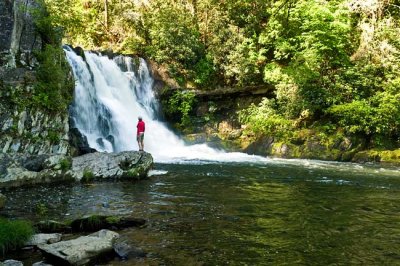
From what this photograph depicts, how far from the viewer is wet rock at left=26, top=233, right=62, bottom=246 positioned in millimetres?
7969

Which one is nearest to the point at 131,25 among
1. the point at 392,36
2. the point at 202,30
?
A: the point at 202,30

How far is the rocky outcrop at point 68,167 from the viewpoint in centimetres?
1439

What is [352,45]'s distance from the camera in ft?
97.4

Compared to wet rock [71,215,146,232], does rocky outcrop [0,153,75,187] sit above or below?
above

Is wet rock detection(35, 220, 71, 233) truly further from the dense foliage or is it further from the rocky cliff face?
the dense foliage

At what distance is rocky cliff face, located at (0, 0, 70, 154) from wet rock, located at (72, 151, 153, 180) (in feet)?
5.75

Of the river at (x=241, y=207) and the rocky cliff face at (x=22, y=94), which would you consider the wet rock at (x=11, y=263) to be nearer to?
the river at (x=241, y=207)

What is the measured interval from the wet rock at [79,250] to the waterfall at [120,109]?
15157 mm

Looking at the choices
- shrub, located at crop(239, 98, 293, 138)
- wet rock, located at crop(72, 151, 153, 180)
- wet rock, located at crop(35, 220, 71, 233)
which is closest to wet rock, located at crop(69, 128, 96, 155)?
wet rock, located at crop(72, 151, 153, 180)

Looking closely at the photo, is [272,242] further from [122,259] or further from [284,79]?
[284,79]

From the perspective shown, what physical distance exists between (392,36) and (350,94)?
4283mm

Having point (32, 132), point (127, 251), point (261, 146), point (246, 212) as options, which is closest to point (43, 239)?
point (127, 251)

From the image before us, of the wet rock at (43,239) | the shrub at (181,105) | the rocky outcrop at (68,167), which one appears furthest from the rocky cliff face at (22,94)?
the shrub at (181,105)

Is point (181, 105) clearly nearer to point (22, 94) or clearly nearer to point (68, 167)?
point (22, 94)
